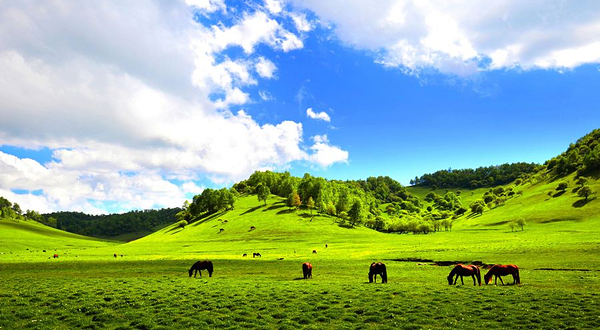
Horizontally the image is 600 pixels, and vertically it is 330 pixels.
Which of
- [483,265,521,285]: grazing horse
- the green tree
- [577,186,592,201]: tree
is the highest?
[577,186,592,201]: tree

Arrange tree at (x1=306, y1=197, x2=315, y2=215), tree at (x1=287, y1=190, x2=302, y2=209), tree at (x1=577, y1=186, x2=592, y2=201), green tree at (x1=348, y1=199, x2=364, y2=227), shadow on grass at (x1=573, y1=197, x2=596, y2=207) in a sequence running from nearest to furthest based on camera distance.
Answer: shadow on grass at (x1=573, y1=197, x2=596, y2=207)
tree at (x1=577, y1=186, x2=592, y2=201)
green tree at (x1=348, y1=199, x2=364, y2=227)
tree at (x1=306, y1=197, x2=315, y2=215)
tree at (x1=287, y1=190, x2=302, y2=209)

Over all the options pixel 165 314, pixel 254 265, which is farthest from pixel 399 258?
pixel 165 314

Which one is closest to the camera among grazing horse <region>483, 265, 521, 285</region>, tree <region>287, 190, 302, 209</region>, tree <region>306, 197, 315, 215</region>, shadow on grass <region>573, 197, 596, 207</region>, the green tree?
grazing horse <region>483, 265, 521, 285</region>

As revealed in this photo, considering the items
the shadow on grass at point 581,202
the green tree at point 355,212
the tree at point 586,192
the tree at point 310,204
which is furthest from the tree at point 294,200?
the tree at point 586,192

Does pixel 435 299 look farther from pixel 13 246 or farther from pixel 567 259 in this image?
pixel 13 246

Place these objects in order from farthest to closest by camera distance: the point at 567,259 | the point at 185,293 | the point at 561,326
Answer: the point at 567,259, the point at 185,293, the point at 561,326

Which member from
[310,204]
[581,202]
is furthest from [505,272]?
[581,202]

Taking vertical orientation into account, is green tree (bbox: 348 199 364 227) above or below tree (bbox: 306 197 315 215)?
below

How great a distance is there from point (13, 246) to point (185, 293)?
13067cm

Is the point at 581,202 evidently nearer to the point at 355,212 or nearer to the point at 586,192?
the point at 586,192

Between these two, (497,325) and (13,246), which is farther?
(13,246)

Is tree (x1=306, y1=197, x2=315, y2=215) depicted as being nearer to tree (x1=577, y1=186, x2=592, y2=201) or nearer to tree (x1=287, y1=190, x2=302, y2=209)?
tree (x1=287, y1=190, x2=302, y2=209)

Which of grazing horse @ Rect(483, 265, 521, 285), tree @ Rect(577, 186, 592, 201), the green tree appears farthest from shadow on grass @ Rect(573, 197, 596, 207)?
grazing horse @ Rect(483, 265, 521, 285)

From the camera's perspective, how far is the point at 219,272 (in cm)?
4406
